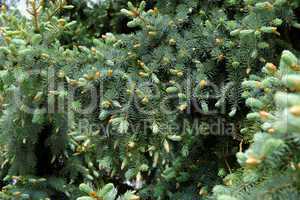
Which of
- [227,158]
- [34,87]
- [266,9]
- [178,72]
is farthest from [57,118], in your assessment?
[266,9]

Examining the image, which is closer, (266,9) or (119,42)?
(266,9)

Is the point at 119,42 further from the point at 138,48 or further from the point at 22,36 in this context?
the point at 22,36

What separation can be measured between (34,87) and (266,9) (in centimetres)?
122

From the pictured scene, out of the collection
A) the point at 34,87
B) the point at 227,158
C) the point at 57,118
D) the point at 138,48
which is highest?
the point at 138,48

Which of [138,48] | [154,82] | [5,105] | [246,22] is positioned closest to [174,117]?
[154,82]

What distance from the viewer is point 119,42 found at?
7.64 ft

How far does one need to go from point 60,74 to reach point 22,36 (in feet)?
0.85

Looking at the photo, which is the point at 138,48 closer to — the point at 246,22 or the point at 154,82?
the point at 154,82

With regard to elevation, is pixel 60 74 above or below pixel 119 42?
below

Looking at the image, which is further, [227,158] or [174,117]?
[227,158]

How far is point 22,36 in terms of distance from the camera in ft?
6.70

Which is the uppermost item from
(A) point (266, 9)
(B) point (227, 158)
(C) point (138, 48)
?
(A) point (266, 9)

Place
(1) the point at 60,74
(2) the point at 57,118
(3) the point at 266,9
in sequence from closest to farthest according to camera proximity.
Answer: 1. (3) the point at 266,9
2. (1) the point at 60,74
3. (2) the point at 57,118

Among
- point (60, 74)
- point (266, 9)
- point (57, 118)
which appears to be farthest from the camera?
point (57, 118)
